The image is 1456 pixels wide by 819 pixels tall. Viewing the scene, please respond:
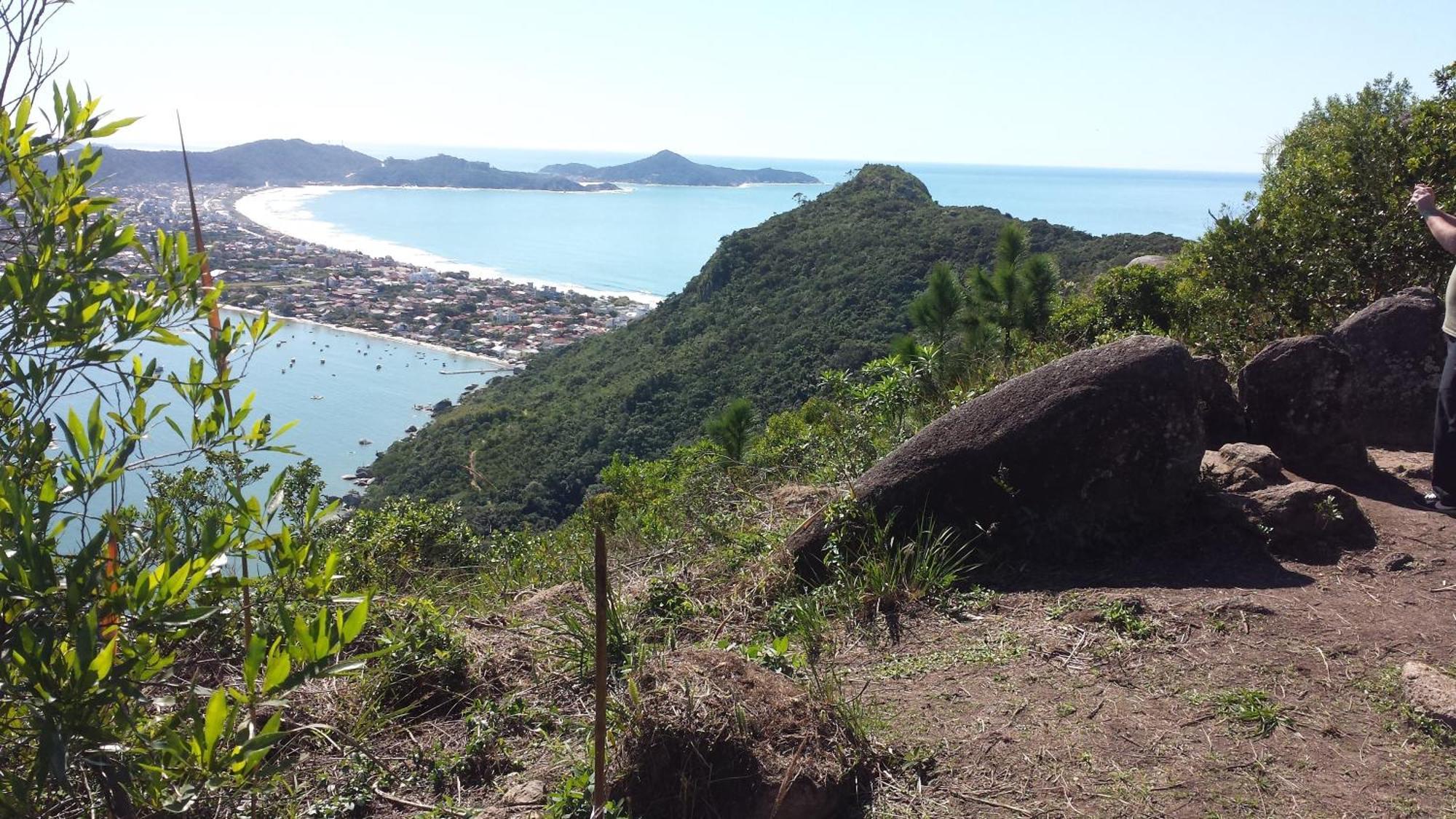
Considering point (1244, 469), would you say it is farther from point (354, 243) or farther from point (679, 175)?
point (679, 175)

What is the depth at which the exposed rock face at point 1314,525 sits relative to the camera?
4738mm

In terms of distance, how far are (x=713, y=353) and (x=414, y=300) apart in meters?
18.6

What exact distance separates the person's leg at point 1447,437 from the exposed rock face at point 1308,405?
0.53 m

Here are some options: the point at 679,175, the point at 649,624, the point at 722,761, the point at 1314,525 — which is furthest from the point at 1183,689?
the point at 679,175

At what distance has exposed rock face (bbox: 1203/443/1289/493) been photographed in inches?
203

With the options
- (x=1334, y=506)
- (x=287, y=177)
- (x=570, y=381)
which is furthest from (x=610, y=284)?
(x=287, y=177)

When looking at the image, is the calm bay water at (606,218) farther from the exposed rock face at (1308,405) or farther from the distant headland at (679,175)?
the exposed rock face at (1308,405)

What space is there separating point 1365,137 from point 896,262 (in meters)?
24.9

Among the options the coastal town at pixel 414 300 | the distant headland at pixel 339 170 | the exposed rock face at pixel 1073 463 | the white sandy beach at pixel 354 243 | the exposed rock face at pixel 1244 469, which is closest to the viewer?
the exposed rock face at pixel 1073 463

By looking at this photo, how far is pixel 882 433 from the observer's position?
7090 millimetres

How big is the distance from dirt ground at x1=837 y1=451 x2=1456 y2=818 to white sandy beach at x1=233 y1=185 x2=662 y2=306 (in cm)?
4344

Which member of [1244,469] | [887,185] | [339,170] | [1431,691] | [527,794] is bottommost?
[527,794]

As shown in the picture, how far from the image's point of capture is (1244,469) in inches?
206

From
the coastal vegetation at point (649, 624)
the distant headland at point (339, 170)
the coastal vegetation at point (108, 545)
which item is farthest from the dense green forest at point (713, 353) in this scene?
the distant headland at point (339, 170)
